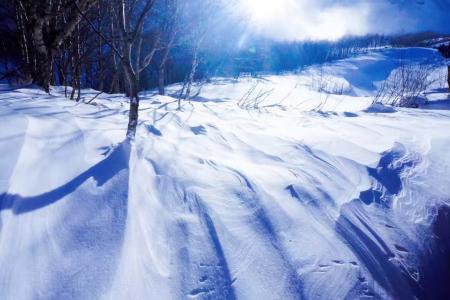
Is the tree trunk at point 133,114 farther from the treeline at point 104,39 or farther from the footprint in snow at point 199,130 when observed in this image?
the footprint in snow at point 199,130

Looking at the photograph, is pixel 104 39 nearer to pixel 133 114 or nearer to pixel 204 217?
pixel 133 114

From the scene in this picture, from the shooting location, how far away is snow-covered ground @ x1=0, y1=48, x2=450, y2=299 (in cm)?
89

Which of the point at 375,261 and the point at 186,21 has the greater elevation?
the point at 186,21

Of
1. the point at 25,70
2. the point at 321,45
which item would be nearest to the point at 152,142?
the point at 25,70

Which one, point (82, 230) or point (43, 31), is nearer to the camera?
point (82, 230)

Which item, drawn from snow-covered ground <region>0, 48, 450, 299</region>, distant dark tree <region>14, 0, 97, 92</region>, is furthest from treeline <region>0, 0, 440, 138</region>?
snow-covered ground <region>0, 48, 450, 299</region>

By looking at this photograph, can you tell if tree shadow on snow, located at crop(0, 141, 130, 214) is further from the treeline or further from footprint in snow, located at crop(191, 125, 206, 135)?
footprint in snow, located at crop(191, 125, 206, 135)

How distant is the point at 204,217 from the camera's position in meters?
1.21

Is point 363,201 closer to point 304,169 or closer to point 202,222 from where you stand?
point 304,169

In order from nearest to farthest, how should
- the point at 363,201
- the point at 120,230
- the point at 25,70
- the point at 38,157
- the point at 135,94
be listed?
1. the point at 120,230
2. the point at 38,157
3. the point at 363,201
4. the point at 135,94
5. the point at 25,70

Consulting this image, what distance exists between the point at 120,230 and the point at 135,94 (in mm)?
1237

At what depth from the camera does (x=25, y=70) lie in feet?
14.7

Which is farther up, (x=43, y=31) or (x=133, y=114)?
(x=43, y=31)

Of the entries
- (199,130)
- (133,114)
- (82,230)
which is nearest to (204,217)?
(82,230)
